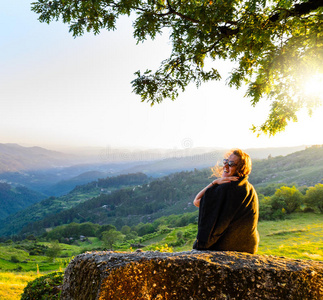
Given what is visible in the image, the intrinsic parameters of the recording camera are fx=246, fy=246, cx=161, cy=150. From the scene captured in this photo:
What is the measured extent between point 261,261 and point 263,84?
668 cm

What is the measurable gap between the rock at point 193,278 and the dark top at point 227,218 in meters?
0.81

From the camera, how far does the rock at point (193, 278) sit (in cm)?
226

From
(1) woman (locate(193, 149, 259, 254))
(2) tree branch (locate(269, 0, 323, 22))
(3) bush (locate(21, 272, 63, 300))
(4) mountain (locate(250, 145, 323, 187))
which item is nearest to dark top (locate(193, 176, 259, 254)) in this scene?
(1) woman (locate(193, 149, 259, 254))

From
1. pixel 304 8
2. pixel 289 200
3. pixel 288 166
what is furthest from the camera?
pixel 288 166

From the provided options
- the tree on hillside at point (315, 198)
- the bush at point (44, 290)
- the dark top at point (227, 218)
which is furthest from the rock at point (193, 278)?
the tree on hillside at point (315, 198)

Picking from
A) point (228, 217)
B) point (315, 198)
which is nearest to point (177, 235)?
point (315, 198)

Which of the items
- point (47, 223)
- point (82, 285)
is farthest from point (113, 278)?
point (47, 223)

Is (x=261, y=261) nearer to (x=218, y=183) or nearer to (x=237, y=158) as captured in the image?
(x=218, y=183)

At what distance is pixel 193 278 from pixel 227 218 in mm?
1171

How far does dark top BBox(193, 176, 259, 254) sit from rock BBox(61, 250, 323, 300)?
31.7 inches

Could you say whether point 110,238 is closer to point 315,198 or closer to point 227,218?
point 315,198

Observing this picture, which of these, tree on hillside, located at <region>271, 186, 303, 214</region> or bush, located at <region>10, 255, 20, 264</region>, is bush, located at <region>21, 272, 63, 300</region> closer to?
tree on hillside, located at <region>271, 186, 303, 214</region>

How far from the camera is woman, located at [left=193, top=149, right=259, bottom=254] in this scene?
3.37 meters

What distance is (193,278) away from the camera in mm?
2391
